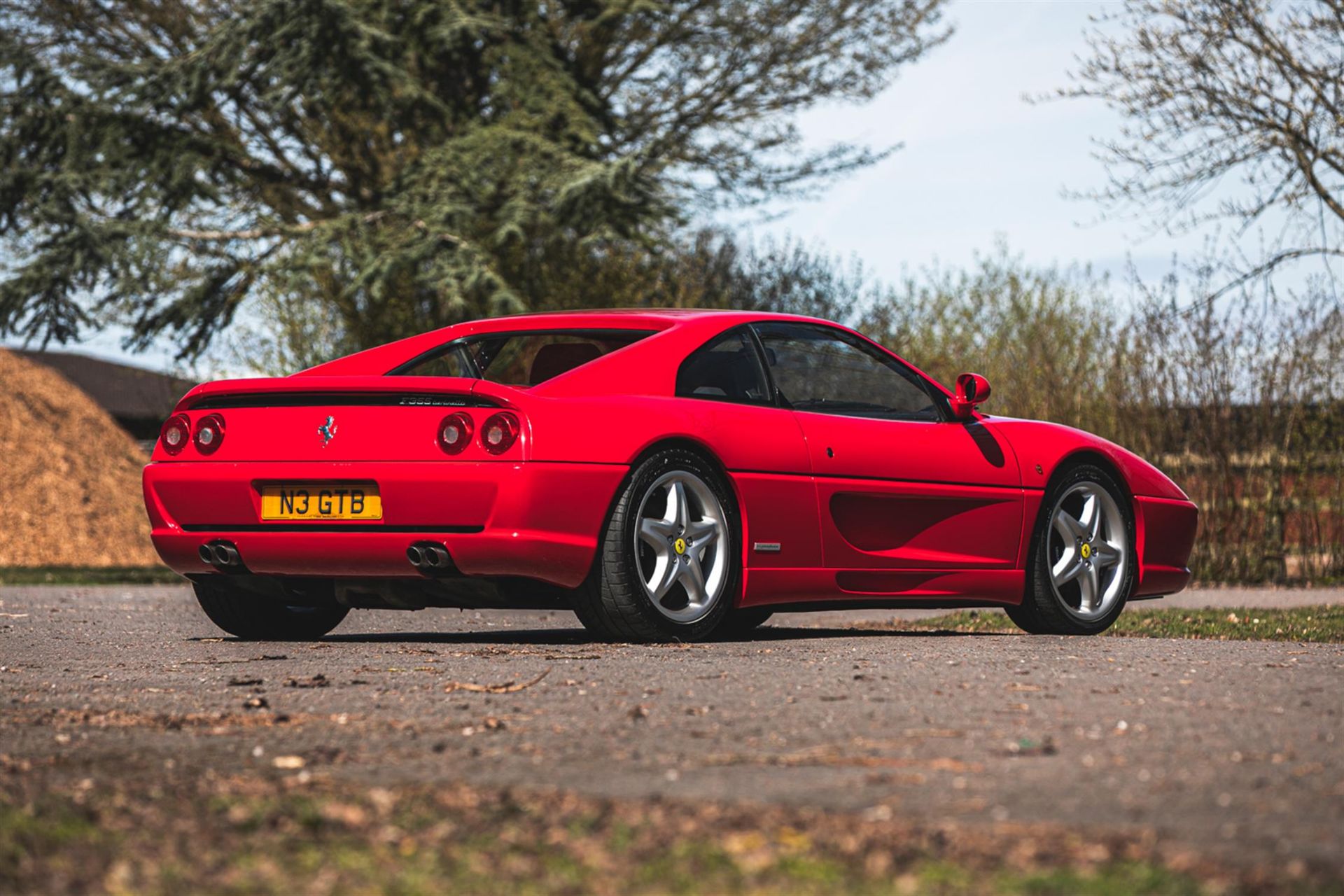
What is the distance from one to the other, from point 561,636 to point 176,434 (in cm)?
195

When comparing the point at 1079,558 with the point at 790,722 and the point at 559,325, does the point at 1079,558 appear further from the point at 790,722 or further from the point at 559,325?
the point at 790,722

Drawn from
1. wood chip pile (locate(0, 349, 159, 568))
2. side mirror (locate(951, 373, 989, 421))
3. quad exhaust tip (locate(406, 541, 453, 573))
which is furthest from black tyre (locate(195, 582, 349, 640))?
wood chip pile (locate(0, 349, 159, 568))

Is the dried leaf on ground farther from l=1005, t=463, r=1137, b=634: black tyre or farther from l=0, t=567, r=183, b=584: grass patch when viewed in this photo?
→ l=0, t=567, r=183, b=584: grass patch

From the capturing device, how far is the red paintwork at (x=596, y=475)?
21.5 ft

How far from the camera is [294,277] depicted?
19.8 m

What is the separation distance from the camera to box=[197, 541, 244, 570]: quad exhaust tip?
23.0 ft

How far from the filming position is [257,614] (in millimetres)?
7730

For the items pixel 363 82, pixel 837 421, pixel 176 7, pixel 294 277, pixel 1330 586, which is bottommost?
pixel 1330 586

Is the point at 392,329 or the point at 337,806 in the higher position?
the point at 392,329

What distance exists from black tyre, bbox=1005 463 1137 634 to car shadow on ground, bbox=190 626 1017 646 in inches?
9.1

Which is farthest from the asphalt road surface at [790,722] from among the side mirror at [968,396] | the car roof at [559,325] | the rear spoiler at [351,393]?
the car roof at [559,325]

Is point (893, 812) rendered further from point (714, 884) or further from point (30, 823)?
point (30, 823)

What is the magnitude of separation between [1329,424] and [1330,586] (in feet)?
4.72

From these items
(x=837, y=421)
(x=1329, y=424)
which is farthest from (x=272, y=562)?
(x=1329, y=424)
